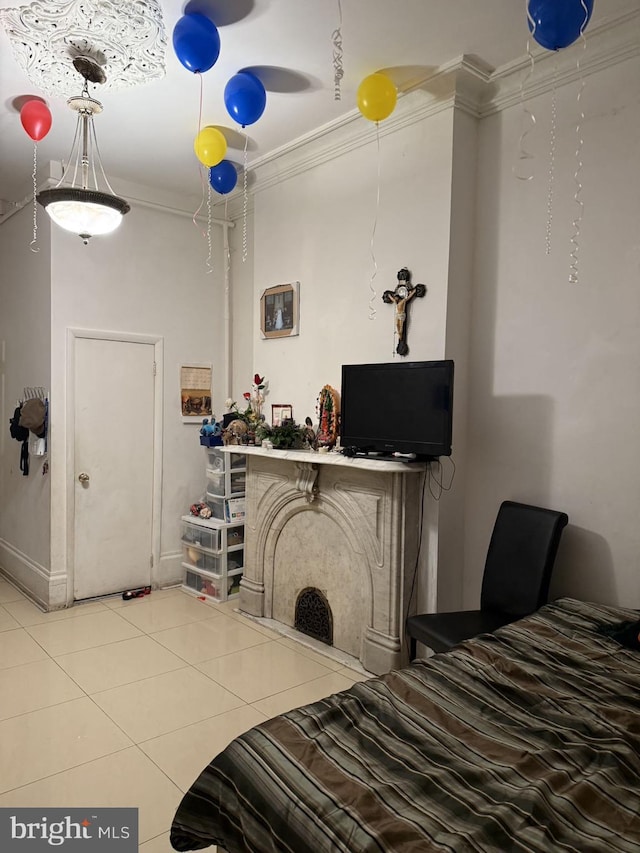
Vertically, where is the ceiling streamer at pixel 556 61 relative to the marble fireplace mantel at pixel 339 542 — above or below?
above

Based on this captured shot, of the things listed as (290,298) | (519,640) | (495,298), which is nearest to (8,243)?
(290,298)

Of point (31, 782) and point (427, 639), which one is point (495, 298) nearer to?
point (427, 639)

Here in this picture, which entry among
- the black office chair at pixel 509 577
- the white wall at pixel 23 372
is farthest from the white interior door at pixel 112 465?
the black office chair at pixel 509 577

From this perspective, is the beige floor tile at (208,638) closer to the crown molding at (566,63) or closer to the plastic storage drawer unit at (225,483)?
the plastic storage drawer unit at (225,483)

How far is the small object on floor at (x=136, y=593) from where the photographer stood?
4.59m

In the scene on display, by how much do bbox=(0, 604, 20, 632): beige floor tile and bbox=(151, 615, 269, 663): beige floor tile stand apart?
1.00 m

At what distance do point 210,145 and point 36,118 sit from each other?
3.12ft

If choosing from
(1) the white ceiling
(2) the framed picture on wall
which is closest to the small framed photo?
(2) the framed picture on wall

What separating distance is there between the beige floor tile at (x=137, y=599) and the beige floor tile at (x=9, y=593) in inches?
25.8

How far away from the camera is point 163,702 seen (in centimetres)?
301

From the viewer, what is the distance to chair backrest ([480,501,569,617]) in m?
2.73

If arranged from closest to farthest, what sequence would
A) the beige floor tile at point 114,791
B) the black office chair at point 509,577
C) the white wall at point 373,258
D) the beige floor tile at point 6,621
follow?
1. the beige floor tile at point 114,791
2. the black office chair at point 509,577
3. the white wall at point 373,258
4. the beige floor tile at point 6,621

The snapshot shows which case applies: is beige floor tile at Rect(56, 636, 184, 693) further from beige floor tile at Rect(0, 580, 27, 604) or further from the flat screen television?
the flat screen television

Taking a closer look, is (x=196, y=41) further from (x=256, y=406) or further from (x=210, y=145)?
(x=256, y=406)
